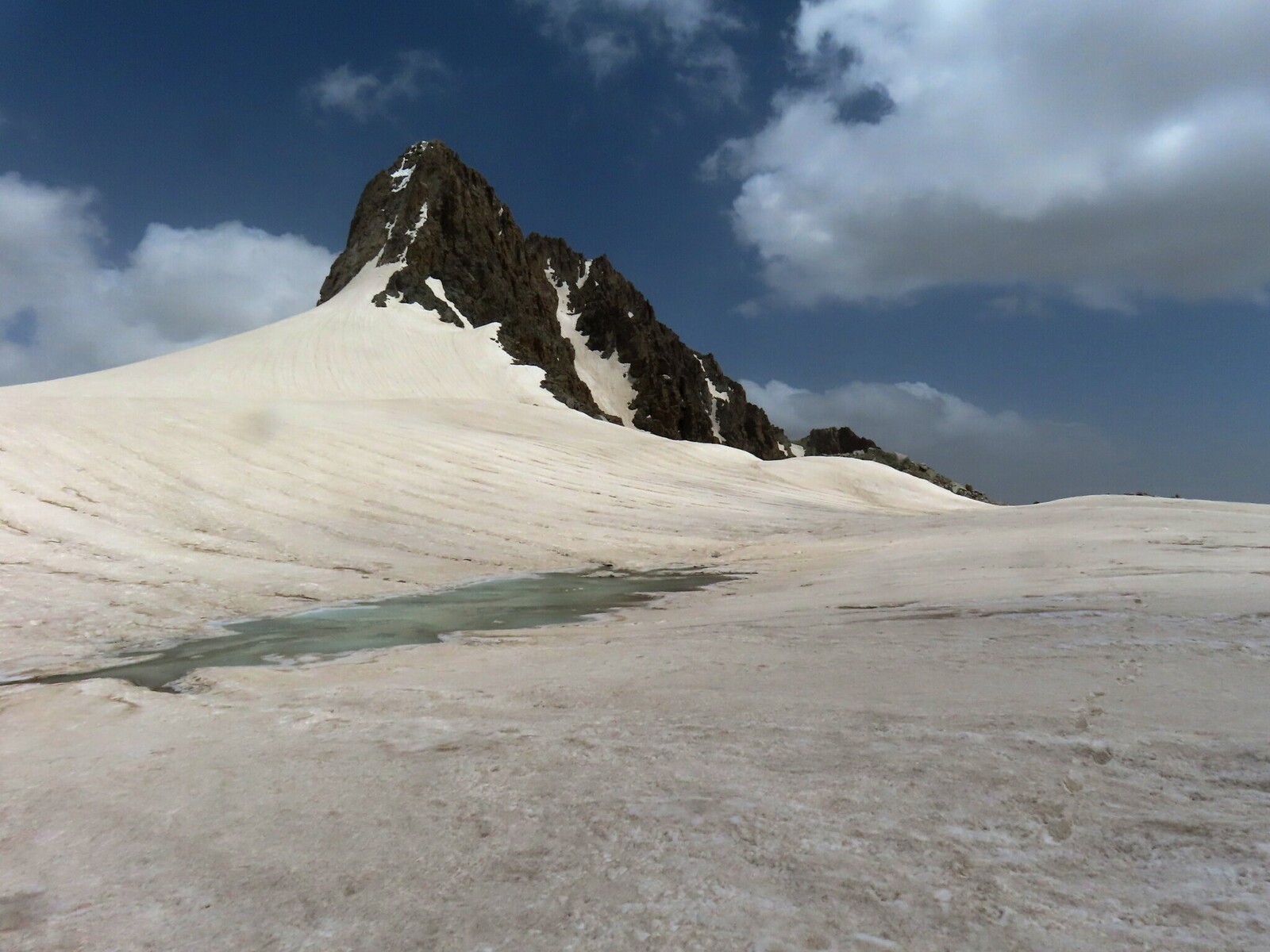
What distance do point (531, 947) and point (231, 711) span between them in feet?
8.88

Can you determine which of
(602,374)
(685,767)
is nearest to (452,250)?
A: (602,374)

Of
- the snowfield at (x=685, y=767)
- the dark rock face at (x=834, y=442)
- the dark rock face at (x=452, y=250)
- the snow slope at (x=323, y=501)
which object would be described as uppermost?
the dark rock face at (x=452, y=250)

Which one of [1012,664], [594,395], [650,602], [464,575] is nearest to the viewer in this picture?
[1012,664]

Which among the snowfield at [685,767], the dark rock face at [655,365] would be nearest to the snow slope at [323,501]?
the snowfield at [685,767]

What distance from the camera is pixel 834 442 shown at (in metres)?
82.1

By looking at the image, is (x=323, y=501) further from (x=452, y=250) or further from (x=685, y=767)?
(x=452, y=250)

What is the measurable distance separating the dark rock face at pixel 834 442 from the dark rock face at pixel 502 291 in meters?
7.59

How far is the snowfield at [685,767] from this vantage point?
1.83 metres

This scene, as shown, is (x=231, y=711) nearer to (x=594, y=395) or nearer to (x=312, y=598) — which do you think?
(x=312, y=598)

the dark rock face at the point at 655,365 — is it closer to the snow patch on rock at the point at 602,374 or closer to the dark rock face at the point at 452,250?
the snow patch on rock at the point at 602,374

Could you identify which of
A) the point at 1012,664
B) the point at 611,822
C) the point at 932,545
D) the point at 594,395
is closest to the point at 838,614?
the point at 1012,664

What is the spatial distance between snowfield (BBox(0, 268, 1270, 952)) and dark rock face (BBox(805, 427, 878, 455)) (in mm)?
73558

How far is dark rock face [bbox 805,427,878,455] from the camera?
79625mm

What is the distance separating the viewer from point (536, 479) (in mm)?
14742
